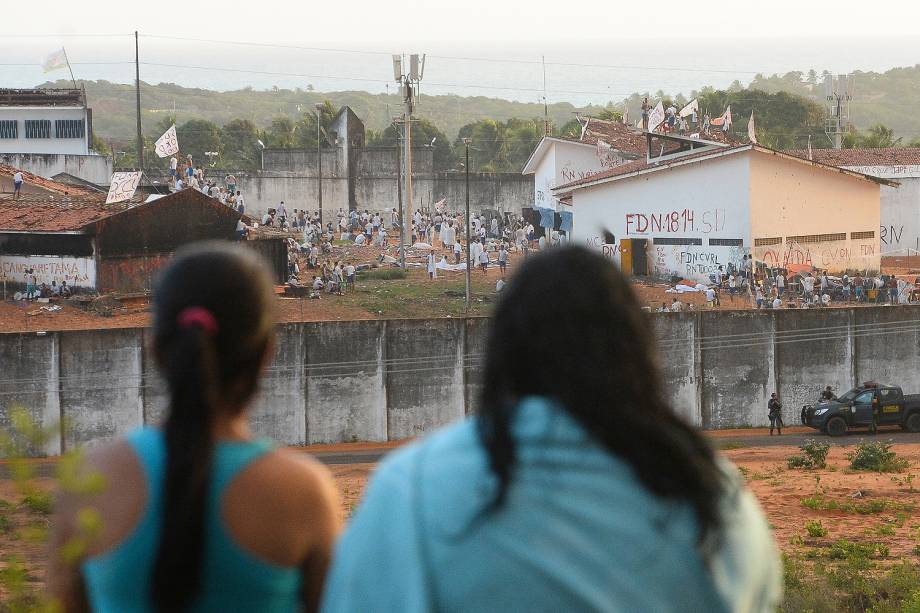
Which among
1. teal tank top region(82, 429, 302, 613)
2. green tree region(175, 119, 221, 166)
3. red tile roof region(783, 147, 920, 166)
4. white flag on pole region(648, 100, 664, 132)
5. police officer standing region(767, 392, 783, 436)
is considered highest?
green tree region(175, 119, 221, 166)

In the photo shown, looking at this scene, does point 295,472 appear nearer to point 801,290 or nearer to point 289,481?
point 289,481


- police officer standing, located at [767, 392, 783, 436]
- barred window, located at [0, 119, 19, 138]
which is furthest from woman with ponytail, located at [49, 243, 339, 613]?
barred window, located at [0, 119, 19, 138]

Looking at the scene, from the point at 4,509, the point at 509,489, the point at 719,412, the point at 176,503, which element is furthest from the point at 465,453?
the point at 719,412

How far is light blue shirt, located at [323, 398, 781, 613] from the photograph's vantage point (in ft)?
6.44

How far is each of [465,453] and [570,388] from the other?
0.76ft

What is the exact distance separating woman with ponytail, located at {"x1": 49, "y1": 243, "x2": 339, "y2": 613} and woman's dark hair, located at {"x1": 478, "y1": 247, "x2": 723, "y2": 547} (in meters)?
0.55

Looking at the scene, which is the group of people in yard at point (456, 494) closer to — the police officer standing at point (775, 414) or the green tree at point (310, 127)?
the police officer standing at point (775, 414)

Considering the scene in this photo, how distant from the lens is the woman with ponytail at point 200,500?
2.35 meters

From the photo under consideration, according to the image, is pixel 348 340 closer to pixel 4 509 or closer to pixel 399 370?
pixel 399 370

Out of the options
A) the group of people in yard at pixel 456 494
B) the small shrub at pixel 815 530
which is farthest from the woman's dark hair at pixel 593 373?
the small shrub at pixel 815 530

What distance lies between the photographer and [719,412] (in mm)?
29344

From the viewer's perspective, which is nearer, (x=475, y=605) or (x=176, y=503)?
(x=475, y=605)

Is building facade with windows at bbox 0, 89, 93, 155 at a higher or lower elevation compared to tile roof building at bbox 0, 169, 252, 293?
higher

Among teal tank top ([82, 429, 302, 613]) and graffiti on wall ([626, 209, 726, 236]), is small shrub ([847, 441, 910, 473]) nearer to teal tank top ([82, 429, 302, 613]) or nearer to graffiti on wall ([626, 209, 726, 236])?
graffiti on wall ([626, 209, 726, 236])
